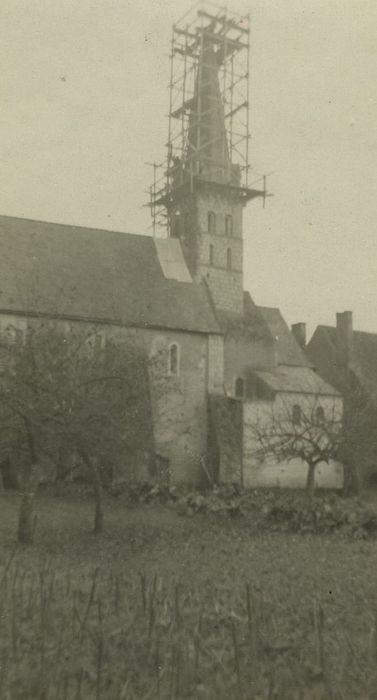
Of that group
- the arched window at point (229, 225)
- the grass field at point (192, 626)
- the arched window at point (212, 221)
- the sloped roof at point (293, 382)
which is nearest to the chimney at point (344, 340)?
the sloped roof at point (293, 382)

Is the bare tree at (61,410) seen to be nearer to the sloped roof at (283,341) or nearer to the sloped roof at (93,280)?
the sloped roof at (93,280)

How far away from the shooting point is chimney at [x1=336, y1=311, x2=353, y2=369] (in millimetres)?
49125

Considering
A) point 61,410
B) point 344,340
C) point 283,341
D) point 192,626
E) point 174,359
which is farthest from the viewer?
point 344,340

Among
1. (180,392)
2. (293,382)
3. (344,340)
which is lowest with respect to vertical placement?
(180,392)

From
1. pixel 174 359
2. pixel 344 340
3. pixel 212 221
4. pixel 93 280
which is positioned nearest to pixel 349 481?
pixel 174 359

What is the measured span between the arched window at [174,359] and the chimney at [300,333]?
15284mm

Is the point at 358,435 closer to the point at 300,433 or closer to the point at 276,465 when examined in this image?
the point at 300,433

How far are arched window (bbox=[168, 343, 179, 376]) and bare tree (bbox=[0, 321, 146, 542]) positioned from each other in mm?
12043

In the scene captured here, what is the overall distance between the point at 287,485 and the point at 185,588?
2938cm

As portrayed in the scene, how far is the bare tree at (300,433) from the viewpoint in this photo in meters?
29.5

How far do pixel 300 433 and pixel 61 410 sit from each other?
1755 centimetres

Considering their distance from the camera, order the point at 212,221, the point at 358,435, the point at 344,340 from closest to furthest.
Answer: the point at 358,435
the point at 212,221
the point at 344,340

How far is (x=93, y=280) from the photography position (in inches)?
1578

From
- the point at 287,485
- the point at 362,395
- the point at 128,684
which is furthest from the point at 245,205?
the point at 128,684
